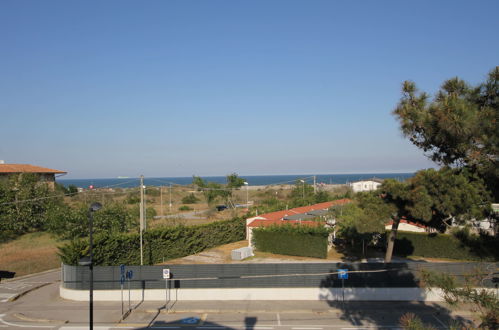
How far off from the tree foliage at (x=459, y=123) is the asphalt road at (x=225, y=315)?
8070 mm

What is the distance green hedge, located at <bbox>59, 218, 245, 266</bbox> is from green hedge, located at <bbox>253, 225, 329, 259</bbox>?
391 cm

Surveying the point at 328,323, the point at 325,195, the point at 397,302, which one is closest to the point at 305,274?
the point at 328,323

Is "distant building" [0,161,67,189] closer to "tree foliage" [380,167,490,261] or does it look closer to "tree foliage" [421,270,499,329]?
"tree foliage" [380,167,490,261]

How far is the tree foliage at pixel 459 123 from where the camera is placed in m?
12.7

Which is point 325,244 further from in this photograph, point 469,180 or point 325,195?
point 325,195

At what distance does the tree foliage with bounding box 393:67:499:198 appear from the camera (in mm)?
12680

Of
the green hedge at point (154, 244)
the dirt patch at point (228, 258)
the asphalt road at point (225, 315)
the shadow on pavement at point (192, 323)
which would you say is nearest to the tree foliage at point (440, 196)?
the asphalt road at point (225, 315)

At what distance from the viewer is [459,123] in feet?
41.8

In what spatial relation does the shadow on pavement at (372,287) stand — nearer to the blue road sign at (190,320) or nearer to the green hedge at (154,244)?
the blue road sign at (190,320)

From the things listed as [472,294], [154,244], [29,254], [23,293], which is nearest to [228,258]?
[154,244]

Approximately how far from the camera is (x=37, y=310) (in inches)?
824

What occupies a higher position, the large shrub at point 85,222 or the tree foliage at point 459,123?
the tree foliage at point 459,123

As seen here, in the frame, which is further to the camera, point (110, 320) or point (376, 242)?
point (376, 242)

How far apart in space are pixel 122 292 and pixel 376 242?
20122 millimetres
